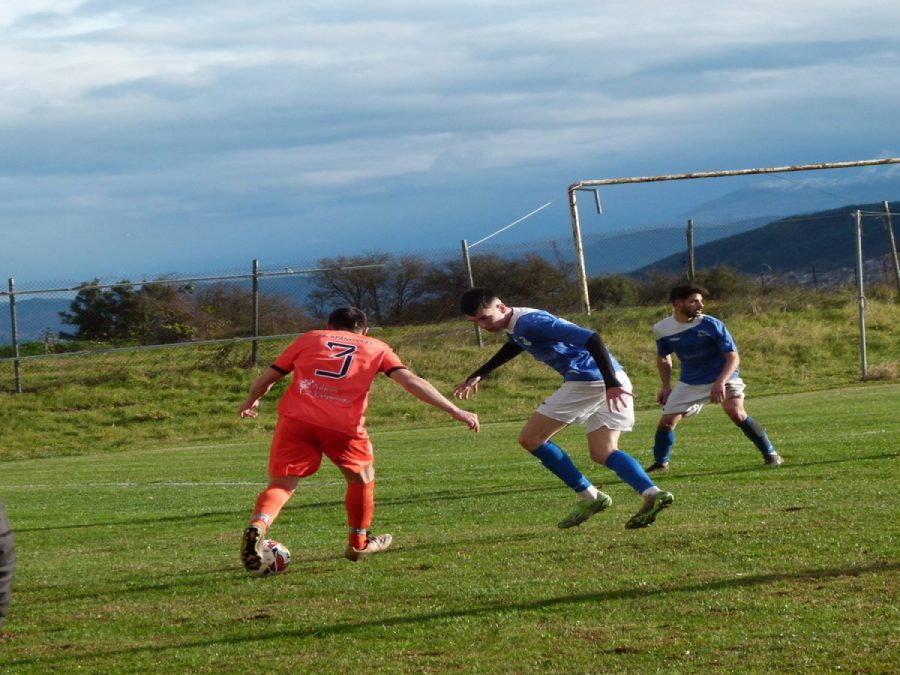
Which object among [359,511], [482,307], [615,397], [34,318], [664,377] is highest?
[482,307]

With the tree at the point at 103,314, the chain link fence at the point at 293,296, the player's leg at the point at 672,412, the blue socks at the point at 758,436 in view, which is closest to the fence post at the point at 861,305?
the chain link fence at the point at 293,296

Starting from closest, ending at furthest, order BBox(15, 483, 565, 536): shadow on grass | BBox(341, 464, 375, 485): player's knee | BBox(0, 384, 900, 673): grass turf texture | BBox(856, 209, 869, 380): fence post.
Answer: BBox(0, 384, 900, 673): grass turf texture, BBox(341, 464, 375, 485): player's knee, BBox(15, 483, 565, 536): shadow on grass, BBox(856, 209, 869, 380): fence post

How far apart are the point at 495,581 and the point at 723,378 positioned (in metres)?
5.17

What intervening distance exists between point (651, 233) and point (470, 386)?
77.0 feet

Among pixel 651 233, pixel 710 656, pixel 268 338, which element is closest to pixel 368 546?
pixel 710 656

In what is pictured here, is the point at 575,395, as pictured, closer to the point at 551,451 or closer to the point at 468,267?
the point at 551,451

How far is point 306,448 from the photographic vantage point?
8.42 m

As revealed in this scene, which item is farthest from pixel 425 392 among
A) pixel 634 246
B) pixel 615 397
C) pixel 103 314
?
pixel 634 246

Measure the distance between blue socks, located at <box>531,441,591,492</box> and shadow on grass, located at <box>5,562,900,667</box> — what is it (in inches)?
102

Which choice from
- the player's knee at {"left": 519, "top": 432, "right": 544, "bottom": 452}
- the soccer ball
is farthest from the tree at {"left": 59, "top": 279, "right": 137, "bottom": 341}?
the soccer ball

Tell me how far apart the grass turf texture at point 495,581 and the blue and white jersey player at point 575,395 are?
0.99 feet

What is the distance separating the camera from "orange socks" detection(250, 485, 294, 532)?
314 inches

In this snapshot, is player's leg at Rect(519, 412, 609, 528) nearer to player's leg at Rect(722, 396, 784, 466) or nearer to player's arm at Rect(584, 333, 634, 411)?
player's arm at Rect(584, 333, 634, 411)

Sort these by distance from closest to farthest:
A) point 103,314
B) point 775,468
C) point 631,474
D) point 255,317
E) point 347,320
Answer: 1. point 347,320
2. point 631,474
3. point 775,468
4. point 255,317
5. point 103,314
